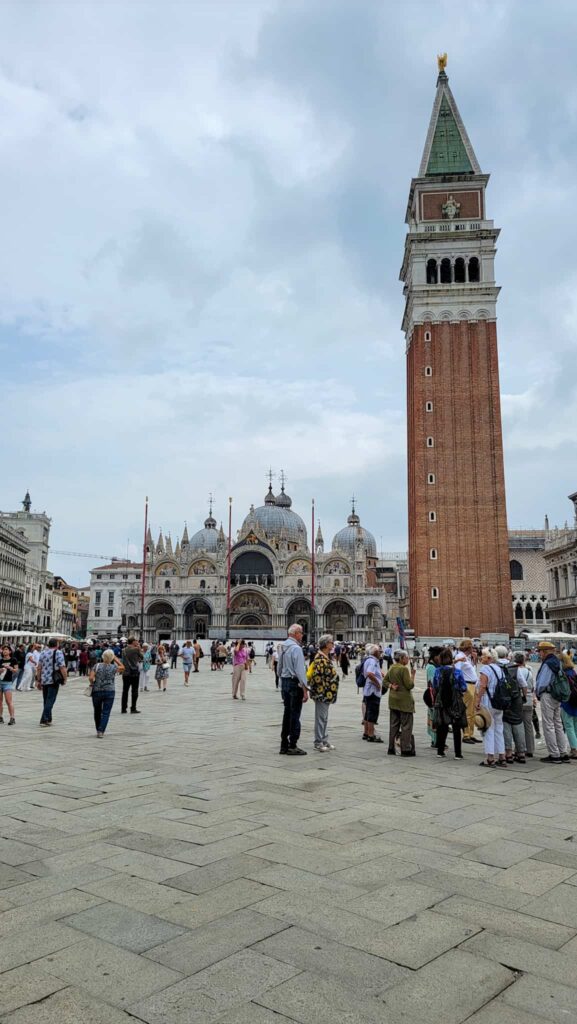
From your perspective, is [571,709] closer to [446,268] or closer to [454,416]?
[454,416]

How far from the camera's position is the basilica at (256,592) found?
234ft

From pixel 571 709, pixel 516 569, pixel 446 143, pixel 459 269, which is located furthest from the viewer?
pixel 516 569

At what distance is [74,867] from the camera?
15.9 feet

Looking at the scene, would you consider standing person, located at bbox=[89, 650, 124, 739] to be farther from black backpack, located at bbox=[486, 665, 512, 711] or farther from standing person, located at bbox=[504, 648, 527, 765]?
standing person, located at bbox=[504, 648, 527, 765]

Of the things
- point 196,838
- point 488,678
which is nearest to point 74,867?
point 196,838

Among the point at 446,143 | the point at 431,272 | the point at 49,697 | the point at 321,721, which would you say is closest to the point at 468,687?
the point at 321,721

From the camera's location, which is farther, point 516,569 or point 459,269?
point 516,569

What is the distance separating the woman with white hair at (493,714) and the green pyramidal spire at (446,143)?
52749mm

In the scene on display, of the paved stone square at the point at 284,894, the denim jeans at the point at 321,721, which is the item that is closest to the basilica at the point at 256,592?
the denim jeans at the point at 321,721

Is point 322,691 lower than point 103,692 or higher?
higher

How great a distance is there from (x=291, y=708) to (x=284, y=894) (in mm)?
4939

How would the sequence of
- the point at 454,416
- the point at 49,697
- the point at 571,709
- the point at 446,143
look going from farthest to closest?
1. the point at 446,143
2. the point at 454,416
3. the point at 49,697
4. the point at 571,709

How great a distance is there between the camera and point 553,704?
9.24m

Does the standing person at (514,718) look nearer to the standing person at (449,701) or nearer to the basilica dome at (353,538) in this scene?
the standing person at (449,701)
